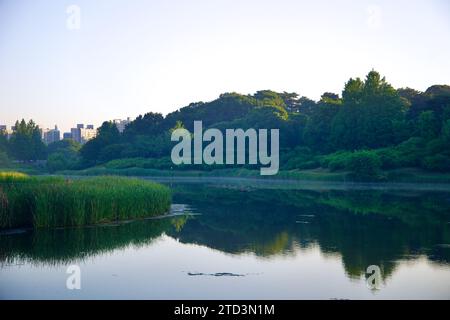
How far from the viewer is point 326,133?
2544 inches

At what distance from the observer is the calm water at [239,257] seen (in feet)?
37.6

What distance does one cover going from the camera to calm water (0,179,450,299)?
11453mm

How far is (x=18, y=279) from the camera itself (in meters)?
12.3

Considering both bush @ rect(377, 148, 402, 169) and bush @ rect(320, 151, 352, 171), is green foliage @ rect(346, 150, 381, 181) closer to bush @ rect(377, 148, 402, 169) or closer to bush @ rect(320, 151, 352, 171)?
bush @ rect(377, 148, 402, 169)

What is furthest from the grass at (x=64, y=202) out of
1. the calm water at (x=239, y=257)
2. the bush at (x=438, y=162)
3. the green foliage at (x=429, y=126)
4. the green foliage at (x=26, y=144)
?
the green foliage at (x=26, y=144)

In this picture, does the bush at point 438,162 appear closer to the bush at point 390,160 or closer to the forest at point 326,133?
the forest at point 326,133

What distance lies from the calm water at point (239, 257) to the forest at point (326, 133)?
25756mm

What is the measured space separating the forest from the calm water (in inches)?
1014

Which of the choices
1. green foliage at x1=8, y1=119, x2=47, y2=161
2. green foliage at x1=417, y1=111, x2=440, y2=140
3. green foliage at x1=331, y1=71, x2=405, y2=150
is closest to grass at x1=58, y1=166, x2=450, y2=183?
green foliage at x1=417, y1=111, x2=440, y2=140

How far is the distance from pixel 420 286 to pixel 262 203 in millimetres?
19385

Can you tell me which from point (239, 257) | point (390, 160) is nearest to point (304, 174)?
point (390, 160)
